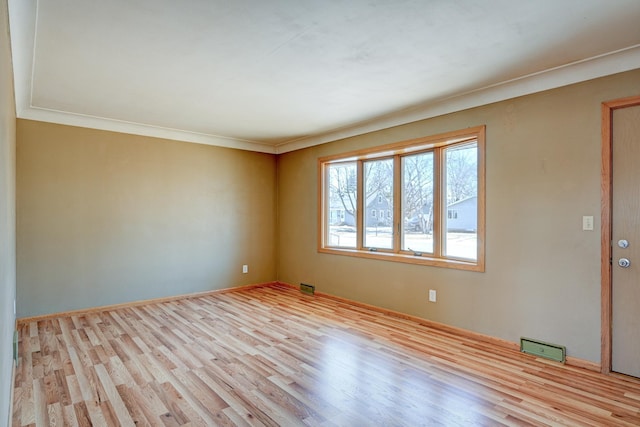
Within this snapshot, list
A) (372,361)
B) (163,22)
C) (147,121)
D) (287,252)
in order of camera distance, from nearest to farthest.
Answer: (163,22) < (372,361) < (147,121) < (287,252)

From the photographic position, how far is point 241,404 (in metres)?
2.28

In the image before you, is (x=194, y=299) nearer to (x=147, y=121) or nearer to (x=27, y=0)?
(x=147, y=121)

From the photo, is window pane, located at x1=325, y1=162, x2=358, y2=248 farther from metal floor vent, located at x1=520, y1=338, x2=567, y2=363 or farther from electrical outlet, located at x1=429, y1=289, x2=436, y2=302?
metal floor vent, located at x1=520, y1=338, x2=567, y2=363

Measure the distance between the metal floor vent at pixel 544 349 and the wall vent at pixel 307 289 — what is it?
2976mm

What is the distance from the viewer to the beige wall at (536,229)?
279 centimetres

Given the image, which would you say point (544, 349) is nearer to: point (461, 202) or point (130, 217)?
point (461, 202)

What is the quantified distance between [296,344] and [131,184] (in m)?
3.19

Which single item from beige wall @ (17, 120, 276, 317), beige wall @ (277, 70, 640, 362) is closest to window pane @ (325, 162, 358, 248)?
beige wall @ (277, 70, 640, 362)

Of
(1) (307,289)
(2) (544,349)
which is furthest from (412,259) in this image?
(1) (307,289)

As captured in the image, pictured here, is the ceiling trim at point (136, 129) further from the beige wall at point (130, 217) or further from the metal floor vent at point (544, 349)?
the metal floor vent at point (544, 349)

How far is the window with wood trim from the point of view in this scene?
3670mm

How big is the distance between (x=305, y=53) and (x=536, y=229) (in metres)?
2.50

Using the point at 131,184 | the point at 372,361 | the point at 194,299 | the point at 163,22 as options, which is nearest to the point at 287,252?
the point at 194,299

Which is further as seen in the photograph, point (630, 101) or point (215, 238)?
point (215, 238)
